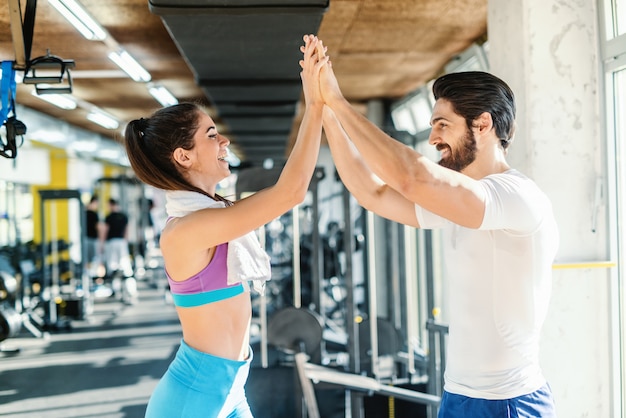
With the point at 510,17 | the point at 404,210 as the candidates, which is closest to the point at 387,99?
the point at 510,17

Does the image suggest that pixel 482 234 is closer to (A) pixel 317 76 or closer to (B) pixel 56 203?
(A) pixel 317 76

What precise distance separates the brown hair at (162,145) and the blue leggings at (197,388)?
0.45 metres

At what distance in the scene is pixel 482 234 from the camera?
1495 mm

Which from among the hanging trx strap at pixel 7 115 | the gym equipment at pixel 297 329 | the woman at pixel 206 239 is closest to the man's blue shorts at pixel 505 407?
the woman at pixel 206 239

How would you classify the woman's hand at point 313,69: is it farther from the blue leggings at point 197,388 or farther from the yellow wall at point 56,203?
the yellow wall at point 56,203

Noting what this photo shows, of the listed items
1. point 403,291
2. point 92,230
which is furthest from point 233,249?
point 92,230

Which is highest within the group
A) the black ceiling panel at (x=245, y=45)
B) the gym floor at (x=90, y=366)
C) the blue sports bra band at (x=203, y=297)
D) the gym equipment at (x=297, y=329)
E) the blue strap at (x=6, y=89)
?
the black ceiling panel at (x=245, y=45)

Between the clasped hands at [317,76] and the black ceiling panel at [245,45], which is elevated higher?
the black ceiling panel at [245,45]

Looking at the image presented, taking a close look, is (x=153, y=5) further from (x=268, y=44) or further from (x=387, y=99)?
(x=387, y=99)

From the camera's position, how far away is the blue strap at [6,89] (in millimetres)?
2883

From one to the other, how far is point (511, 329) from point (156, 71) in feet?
19.9

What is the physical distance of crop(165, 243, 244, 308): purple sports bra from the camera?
1.59 meters

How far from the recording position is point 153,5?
3.26m

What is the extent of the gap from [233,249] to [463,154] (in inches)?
25.3
